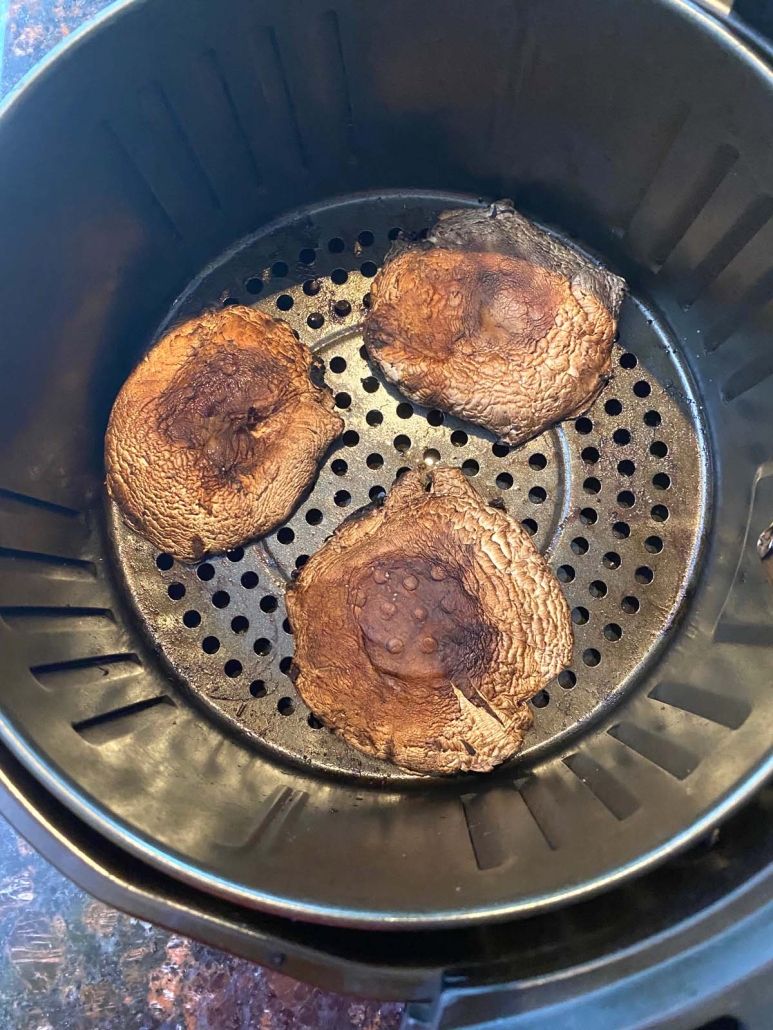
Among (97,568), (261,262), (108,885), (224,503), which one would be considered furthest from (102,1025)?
(261,262)

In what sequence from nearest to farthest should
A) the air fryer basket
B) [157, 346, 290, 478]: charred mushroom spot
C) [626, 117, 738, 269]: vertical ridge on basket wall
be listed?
the air fryer basket → [626, 117, 738, 269]: vertical ridge on basket wall → [157, 346, 290, 478]: charred mushroom spot

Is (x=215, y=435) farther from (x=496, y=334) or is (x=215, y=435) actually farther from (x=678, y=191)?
(x=678, y=191)

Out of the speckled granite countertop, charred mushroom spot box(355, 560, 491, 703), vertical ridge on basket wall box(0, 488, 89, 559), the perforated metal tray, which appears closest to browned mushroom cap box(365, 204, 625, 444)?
the perforated metal tray

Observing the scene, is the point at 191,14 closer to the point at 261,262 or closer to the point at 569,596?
the point at 261,262

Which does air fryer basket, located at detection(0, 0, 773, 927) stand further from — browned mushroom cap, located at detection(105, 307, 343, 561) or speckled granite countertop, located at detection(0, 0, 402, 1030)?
speckled granite countertop, located at detection(0, 0, 402, 1030)

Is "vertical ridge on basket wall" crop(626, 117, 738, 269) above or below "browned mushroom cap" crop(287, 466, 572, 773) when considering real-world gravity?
above

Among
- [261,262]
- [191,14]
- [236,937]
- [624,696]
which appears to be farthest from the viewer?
[261,262]

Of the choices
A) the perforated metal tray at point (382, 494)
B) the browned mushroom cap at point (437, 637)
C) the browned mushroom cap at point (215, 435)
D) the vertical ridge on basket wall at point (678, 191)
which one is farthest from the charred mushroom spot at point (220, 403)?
the vertical ridge on basket wall at point (678, 191)
